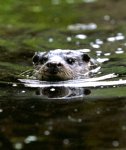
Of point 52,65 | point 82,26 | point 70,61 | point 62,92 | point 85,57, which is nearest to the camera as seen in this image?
point 62,92

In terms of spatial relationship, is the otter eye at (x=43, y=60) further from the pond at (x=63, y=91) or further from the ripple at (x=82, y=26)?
the ripple at (x=82, y=26)

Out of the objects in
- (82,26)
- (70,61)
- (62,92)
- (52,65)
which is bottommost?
(62,92)

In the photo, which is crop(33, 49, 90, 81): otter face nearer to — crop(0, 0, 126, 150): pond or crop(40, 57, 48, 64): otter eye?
crop(40, 57, 48, 64): otter eye

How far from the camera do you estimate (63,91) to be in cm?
666

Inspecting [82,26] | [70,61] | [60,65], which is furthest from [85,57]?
[82,26]

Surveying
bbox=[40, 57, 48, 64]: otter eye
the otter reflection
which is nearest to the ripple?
bbox=[40, 57, 48, 64]: otter eye

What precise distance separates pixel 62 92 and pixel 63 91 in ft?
0.25

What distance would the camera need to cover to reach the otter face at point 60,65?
736 cm

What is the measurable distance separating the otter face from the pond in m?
0.13

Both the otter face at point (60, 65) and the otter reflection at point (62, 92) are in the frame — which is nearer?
the otter reflection at point (62, 92)

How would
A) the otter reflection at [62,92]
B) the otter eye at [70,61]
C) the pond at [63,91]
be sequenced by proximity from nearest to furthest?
the pond at [63,91] → the otter reflection at [62,92] → the otter eye at [70,61]

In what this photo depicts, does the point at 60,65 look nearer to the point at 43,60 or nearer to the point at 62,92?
the point at 43,60

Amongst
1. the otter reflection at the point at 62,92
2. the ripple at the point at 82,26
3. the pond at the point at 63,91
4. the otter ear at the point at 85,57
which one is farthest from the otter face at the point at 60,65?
the ripple at the point at 82,26

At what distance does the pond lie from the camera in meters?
4.84
